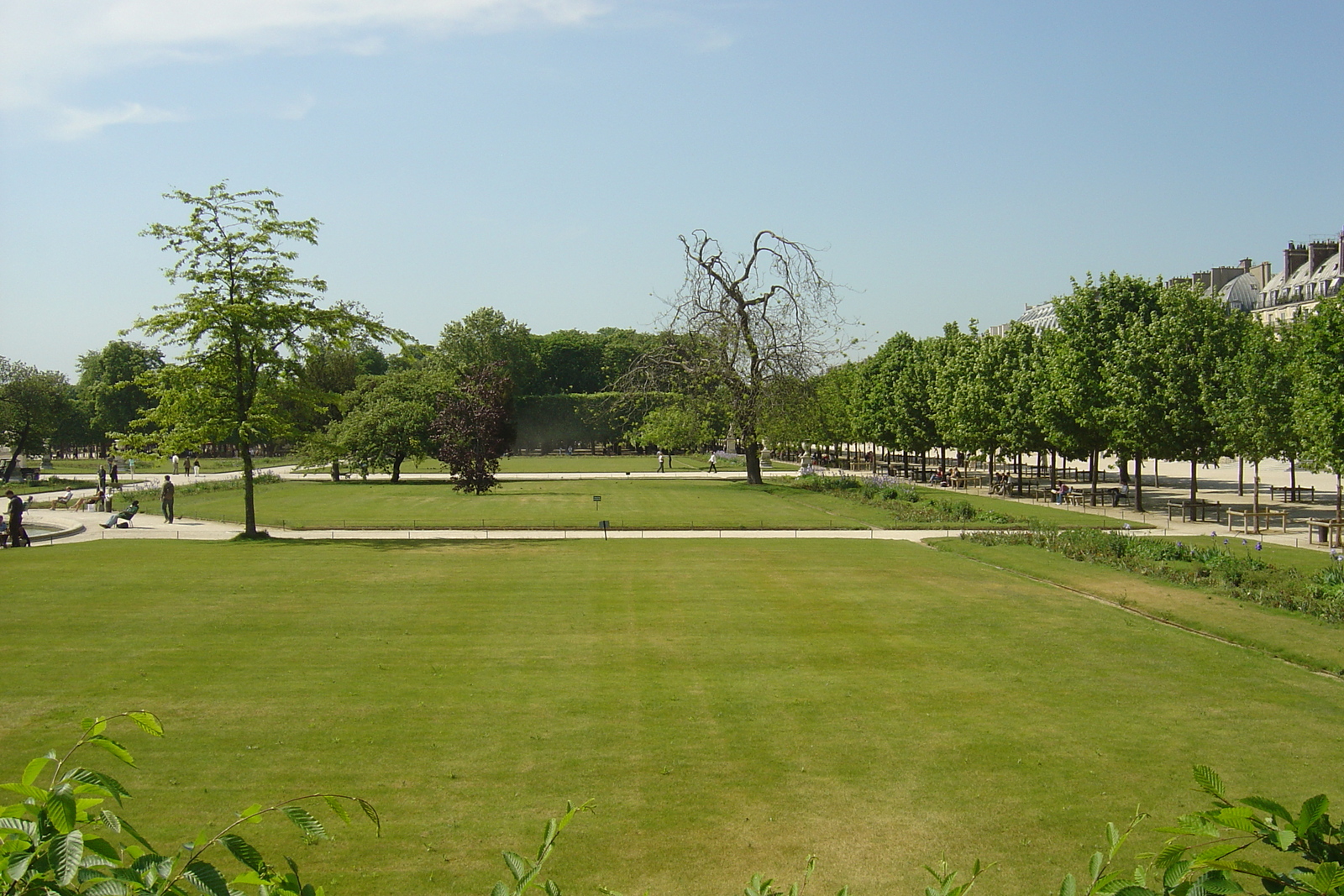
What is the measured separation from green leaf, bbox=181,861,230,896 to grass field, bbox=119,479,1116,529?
3360cm

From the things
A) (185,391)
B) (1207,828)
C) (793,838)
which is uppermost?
(185,391)

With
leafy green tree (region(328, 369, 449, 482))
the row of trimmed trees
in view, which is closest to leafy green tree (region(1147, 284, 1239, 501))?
the row of trimmed trees

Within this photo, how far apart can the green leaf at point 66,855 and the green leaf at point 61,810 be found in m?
0.04

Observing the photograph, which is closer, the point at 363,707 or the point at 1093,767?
the point at 1093,767

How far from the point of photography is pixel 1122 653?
55.5 feet

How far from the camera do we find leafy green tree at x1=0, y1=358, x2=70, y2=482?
67.4m

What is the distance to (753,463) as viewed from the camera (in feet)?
207

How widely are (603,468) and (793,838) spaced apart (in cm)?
7449

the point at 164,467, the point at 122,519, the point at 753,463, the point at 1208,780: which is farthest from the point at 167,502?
the point at 164,467

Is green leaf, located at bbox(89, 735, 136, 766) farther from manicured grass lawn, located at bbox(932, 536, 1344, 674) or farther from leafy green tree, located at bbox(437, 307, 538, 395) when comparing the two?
leafy green tree, located at bbox(437, 307, 538, 395)

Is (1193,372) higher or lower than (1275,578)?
higher

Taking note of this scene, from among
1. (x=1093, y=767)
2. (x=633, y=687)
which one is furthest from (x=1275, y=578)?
(x=633, y=687)

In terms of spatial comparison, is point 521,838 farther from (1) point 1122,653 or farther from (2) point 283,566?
(2) point 283,566

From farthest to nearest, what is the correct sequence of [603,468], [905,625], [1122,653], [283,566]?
[603,468], [283,566], [905,625], [1122,653]
